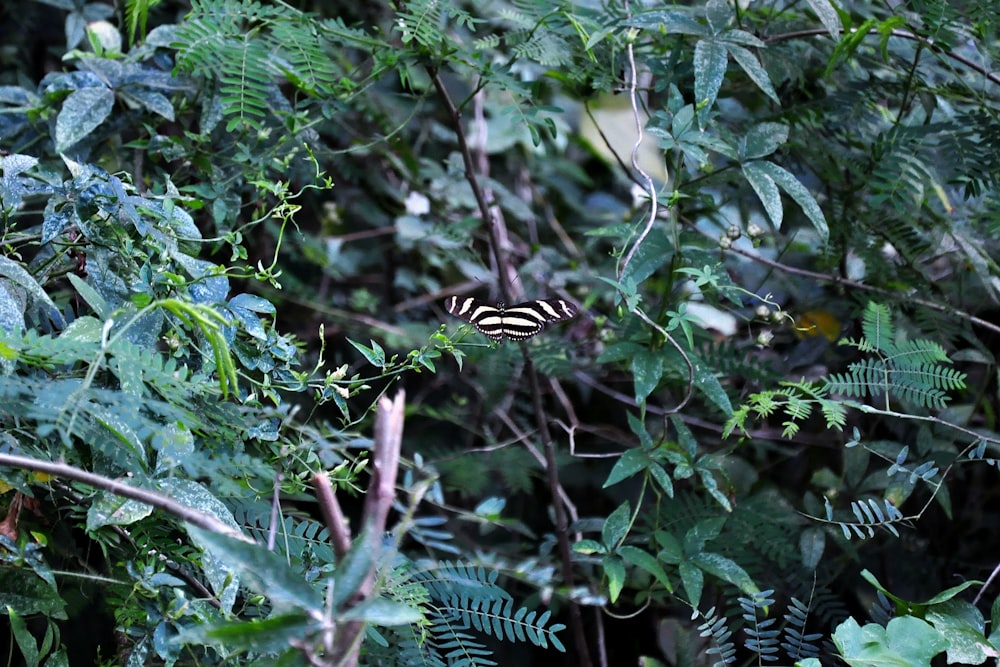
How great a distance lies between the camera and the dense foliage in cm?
91

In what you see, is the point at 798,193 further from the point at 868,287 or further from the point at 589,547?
the point at 589,547

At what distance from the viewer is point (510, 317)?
133 cm

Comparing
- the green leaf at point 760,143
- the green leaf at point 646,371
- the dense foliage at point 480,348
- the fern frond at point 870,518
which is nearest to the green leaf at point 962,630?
the dense foliage at point 480,348

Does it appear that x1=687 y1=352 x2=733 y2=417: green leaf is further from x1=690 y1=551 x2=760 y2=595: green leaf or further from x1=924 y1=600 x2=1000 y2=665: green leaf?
x1=924 y1=600 x2=1000 y2=665: green leaf

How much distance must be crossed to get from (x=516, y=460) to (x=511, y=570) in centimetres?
109

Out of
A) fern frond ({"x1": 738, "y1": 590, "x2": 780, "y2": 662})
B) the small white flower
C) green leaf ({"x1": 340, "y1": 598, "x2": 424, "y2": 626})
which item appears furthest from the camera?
the small white flower

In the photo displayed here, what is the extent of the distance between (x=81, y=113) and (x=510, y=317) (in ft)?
2.46

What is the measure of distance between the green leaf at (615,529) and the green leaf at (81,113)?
0.99m

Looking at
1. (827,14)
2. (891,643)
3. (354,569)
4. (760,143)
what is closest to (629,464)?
(891,643)

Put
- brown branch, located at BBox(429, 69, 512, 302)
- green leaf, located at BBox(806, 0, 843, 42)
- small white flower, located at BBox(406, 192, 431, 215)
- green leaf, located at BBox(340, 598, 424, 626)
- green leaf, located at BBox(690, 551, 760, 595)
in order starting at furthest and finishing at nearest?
small white flower, located at BBox(406, 192, 431, 215)
brown branch, located at BBox(429, 69, 512, 302)
green leaf, located at BBox(806, 0, 843, 42)
green leaf, located at BBox(690, 551, 760, 595)
green leaf, located at BBox(340, 598, 424, 626)

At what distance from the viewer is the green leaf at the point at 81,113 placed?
1.28 metres

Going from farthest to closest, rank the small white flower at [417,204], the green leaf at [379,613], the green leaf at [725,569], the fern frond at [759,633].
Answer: the small white flower at [417,204]
the green leaf at [725,569]
the fern frond at [759,633]
the green leaf at [379,613]

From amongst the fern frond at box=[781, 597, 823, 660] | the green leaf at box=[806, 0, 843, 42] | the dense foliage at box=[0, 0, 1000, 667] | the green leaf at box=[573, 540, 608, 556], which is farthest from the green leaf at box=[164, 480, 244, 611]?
the green leaf at box=[806, 0, 843, 42]

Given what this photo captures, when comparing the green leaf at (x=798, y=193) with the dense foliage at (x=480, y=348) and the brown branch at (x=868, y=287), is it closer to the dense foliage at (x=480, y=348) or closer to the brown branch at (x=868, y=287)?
the dense foliage at (x=480, y=348)
